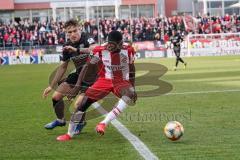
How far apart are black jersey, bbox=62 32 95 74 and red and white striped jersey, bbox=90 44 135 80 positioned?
32cm

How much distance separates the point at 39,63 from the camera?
151 feet

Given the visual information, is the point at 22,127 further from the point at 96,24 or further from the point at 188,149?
the point at 96,24

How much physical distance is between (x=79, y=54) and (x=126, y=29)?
38.8 meters

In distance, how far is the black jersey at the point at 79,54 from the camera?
979 cm

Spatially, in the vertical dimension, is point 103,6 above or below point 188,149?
above

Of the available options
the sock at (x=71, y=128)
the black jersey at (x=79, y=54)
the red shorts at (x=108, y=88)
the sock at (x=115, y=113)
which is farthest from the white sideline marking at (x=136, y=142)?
the black jersey at (x=79, y=54)

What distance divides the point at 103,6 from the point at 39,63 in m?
16.0

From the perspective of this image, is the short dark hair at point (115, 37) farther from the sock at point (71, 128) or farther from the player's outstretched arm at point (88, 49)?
the sock at point (71, 128)

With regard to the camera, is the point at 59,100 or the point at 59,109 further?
the point at 59,109

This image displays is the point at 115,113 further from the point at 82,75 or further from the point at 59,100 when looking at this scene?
the point at 59,100

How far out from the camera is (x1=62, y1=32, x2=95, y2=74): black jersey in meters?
9.79

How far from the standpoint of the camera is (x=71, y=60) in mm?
10102

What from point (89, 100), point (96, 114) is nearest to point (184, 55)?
point (96, 114)

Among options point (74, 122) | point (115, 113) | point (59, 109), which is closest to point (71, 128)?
point (74, 122)
